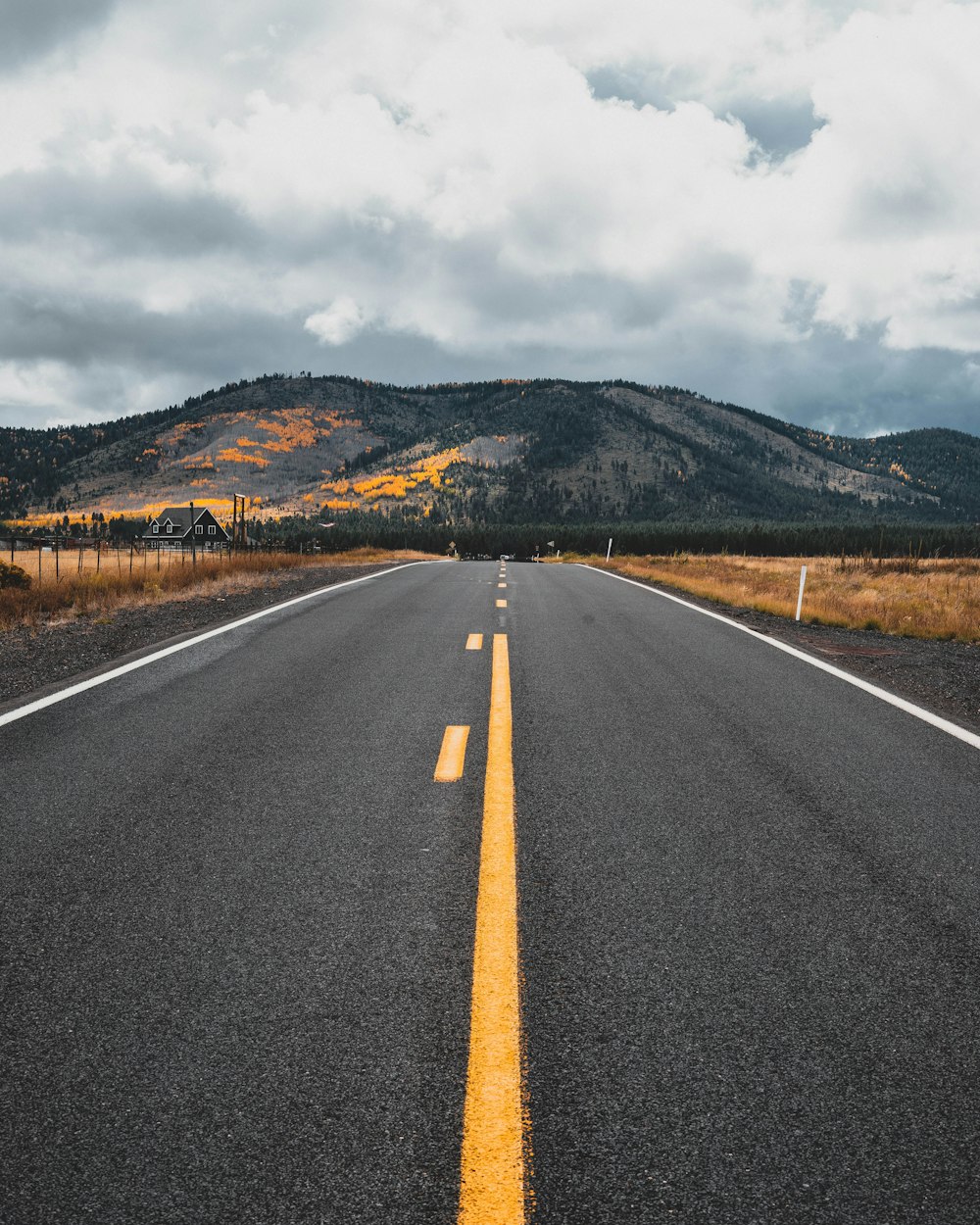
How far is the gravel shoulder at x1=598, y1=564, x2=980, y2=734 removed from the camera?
7546mm

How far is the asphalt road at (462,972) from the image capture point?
73.0 inches

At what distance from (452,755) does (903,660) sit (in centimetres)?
746

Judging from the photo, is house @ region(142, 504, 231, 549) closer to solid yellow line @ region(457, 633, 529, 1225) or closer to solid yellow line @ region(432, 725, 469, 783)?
solid yellow line @ region(432, 725, 469, 783)

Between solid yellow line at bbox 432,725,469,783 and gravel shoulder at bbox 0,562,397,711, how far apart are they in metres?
3.92

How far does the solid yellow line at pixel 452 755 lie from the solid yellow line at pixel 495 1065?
0.92 m

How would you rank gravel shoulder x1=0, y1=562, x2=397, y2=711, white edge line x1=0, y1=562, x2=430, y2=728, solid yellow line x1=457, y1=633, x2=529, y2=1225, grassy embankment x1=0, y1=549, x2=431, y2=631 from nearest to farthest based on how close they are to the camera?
1. solid yellow line x1=457, y1=633, x2=529, y2=1225
2. white edge line x1=0, y1=562, x2=430, y2=728
3. gravel shoulder x1=0, y1=562, x2=397, y2=711
4. grassy embankment x1=0, y1=549, x2=431, y2=631

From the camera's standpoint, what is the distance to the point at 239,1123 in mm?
1990

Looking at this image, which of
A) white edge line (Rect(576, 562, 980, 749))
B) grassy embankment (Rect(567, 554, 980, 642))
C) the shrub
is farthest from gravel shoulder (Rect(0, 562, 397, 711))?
grassy embankment (Rect(567, 554, 980, 642))

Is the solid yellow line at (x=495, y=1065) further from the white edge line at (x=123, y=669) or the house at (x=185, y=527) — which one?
the house at (x=185, y=527)

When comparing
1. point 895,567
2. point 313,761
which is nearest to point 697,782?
point 313,761

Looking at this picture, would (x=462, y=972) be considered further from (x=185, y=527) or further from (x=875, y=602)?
(x=185, y=527)

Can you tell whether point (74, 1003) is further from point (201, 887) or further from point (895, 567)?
point (895, 567)

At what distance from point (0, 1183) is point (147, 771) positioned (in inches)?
126

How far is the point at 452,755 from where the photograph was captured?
526cm
